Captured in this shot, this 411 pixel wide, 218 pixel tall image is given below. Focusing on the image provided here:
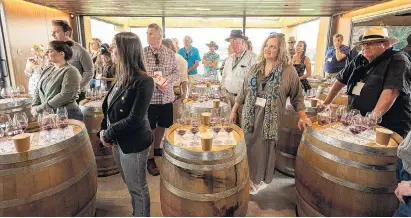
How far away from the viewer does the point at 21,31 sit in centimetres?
520

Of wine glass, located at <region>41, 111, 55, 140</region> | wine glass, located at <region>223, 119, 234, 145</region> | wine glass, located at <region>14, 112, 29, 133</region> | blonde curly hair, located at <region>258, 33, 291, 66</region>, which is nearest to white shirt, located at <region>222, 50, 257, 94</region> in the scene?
blonde curly hair, located at <region>258, 33, 291, 66</region>

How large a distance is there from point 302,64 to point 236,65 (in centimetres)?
162

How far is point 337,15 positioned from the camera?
7.79 meters

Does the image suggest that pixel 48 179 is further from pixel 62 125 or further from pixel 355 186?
pixel 355 186

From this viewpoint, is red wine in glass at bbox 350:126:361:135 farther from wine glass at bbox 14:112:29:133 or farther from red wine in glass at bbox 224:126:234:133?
wine glass at bbox 14:112:29:133

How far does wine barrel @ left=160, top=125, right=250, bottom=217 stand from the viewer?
165 cm

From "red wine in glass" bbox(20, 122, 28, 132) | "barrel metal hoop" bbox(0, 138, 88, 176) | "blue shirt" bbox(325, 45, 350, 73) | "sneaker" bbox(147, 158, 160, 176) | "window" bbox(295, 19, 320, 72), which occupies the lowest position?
"sneaker" bbox(147, 158, 160, 176)

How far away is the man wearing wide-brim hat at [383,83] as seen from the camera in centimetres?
219

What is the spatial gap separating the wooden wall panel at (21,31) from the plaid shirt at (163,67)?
11.8 ft

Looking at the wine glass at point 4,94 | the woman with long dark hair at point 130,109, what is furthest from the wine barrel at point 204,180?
the wine glass at point 4,94

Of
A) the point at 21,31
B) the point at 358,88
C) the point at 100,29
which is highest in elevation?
the point at 100,29

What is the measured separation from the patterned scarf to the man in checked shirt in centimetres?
107

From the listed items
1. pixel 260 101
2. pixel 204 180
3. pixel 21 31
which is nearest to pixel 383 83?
pixel 260 101

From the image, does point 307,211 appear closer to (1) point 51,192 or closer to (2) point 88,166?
(2) point 88,166
